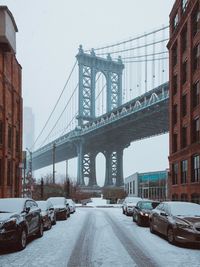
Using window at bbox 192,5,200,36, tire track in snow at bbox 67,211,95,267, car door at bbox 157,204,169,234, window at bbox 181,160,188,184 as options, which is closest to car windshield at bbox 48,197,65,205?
tire track in snow at bbox 67,211,95,267

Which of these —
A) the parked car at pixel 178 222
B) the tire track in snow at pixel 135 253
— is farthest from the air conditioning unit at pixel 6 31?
the tire track in snow at pixel 135 253

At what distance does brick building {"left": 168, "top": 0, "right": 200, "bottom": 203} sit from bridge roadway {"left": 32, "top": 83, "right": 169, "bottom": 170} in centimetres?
1247

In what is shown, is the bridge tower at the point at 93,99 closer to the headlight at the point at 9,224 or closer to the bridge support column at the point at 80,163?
the bridge support column at the point at 80,163

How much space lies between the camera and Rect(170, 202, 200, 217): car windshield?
591 inches

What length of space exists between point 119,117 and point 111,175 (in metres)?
24.3

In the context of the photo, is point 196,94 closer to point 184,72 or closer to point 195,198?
point 184,72

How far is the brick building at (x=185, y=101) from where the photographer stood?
3734 centimetres

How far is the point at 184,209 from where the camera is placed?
1545 cm

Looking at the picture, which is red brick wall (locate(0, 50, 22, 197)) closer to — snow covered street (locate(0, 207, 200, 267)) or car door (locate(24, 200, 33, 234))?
car door (locate(24, 200, 33, 234))

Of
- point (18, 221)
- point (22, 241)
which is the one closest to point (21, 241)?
point (22, 241)

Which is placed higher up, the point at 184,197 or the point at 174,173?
Answer: the point at 174,173

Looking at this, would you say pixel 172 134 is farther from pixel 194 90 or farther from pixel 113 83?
pixel 113 83

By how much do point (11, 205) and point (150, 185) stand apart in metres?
56.1

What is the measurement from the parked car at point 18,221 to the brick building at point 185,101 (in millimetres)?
21153
